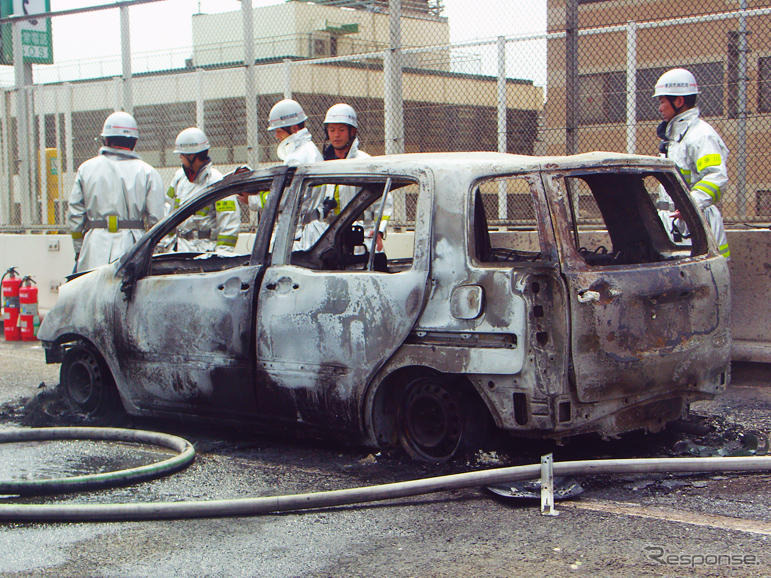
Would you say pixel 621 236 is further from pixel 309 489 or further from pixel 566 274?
pixel 309 489

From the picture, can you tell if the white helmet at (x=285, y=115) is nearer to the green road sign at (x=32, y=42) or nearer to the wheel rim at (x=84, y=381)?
the wheel rim at (x=84, y=381)

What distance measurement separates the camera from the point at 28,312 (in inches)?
445

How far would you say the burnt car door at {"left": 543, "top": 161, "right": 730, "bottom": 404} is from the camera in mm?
4898

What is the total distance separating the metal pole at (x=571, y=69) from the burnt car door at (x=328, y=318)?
2.94m

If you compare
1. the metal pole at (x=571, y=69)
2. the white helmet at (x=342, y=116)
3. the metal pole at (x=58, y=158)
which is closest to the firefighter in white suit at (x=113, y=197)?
the white helmet at (x=342, y=116)

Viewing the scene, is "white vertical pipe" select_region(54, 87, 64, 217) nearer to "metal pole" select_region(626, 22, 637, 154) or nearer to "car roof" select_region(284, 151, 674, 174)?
"metal pole" select_region(626, 22, 637, 154)

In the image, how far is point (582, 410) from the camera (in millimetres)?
4918

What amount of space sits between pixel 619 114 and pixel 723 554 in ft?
19.4

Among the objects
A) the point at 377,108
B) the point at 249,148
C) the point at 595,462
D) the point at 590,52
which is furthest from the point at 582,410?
the point at 249,148

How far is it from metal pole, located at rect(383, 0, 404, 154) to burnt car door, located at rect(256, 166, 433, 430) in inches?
160

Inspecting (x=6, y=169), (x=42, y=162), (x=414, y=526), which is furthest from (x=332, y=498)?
(x=6, y=169)

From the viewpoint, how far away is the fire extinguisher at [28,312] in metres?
11.2

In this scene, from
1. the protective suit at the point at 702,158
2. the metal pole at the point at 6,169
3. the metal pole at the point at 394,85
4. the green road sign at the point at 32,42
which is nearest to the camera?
the protective suit at the point at 702,158

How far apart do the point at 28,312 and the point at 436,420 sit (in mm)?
7259
